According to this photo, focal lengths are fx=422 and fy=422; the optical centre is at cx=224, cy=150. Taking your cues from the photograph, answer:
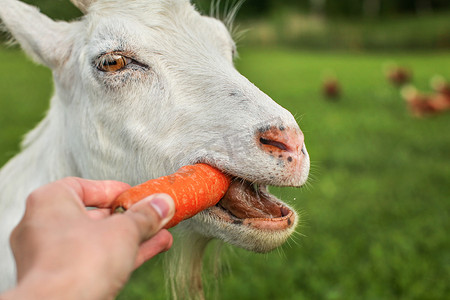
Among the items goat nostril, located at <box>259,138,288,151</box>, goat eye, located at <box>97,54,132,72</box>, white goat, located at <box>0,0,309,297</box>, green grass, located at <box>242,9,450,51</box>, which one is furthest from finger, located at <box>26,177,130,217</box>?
green grass, located at <box>242,9,450,51</box>

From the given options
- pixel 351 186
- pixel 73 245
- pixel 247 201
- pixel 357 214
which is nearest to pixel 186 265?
pixel 247 201

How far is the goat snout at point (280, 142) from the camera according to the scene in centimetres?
173

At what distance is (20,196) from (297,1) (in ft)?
127

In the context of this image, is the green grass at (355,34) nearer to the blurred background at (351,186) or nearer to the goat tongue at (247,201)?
the blurred background at (351,186)

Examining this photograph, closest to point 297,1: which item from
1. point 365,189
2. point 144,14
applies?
point 365,189

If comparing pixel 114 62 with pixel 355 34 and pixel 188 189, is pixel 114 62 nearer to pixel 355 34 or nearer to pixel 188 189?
pixel 188 189

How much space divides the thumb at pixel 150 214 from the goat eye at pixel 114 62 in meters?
1.04

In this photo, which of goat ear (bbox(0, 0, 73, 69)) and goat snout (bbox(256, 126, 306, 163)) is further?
goat ear (bbox(0, 0, 73, 69))

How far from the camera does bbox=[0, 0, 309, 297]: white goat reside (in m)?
1.80

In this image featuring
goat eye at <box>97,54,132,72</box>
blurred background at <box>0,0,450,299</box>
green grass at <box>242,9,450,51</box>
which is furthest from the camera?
green grass at <box>242,9,450,51</box>

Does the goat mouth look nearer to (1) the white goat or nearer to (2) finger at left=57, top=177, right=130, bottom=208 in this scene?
(1) the white goat

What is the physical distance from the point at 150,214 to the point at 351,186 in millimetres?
5265

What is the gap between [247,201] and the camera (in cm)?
190

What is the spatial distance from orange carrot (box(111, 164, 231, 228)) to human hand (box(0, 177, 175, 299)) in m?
0.21
